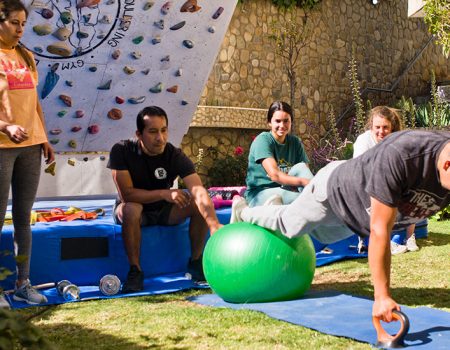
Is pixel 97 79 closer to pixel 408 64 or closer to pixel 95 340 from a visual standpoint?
pixel 95 340

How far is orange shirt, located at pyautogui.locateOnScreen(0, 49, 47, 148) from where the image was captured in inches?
155

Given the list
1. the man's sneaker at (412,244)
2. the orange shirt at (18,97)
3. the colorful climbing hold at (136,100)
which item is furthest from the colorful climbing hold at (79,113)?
the man's sneaker at (412,244)

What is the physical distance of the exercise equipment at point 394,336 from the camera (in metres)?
2.90

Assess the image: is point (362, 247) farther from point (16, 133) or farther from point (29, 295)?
point (16, 133)

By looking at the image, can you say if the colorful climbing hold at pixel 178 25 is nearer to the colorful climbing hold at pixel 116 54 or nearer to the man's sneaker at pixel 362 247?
the colorful climbing hold at pixel 116 54

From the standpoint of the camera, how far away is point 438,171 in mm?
2939

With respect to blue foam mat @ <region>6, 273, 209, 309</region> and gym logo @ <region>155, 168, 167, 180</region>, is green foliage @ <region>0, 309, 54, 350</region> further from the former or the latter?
gym logo @ <region>155, 168, 167, 180</region>

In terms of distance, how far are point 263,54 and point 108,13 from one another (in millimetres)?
6071

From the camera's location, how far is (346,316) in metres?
3.59

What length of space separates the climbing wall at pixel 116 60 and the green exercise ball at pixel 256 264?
2126 millimetres

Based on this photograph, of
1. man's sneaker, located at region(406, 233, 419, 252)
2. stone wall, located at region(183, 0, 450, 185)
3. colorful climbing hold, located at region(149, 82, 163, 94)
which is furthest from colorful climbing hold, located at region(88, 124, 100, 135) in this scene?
stone wall, located at region(183, 0, 450, 185)

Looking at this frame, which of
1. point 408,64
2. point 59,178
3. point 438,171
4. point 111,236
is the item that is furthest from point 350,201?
point 408,64

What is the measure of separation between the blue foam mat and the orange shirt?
923 millimetres

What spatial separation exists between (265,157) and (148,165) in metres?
0.87
